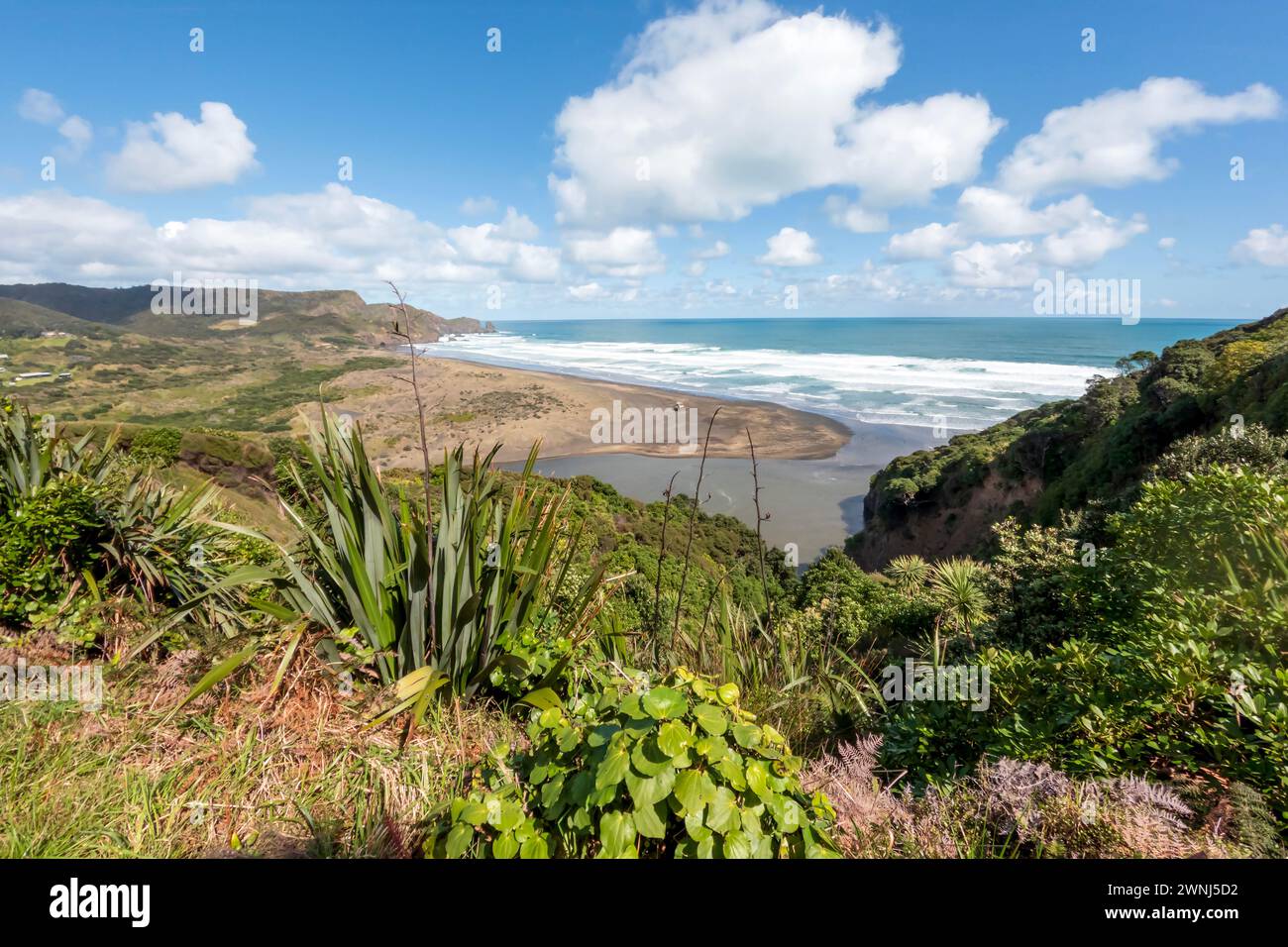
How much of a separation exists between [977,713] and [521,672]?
2096 mm

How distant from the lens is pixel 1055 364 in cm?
5384

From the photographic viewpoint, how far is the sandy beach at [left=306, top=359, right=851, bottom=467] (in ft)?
97.8

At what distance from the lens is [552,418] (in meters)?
37.0

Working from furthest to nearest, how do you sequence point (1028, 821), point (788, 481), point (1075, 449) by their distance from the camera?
point (788, 481), point (1075, 449), point (1028, 821)

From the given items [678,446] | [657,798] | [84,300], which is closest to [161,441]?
[657,798]

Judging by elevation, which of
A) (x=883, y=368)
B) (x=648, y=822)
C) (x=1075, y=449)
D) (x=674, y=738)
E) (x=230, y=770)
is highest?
(x=883, y=368)

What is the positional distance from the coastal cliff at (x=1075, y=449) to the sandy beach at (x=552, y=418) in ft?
22.7

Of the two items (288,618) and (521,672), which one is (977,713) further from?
(288,618)

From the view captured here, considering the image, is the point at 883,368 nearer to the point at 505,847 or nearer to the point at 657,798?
the point at 657,798

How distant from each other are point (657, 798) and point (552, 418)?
3662 cm

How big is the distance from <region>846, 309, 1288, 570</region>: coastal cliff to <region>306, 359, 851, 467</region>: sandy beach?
6930mm

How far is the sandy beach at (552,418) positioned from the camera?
29.8 metres

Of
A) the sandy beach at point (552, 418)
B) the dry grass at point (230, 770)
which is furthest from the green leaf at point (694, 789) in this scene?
the sandy beach at point (552, 418)
